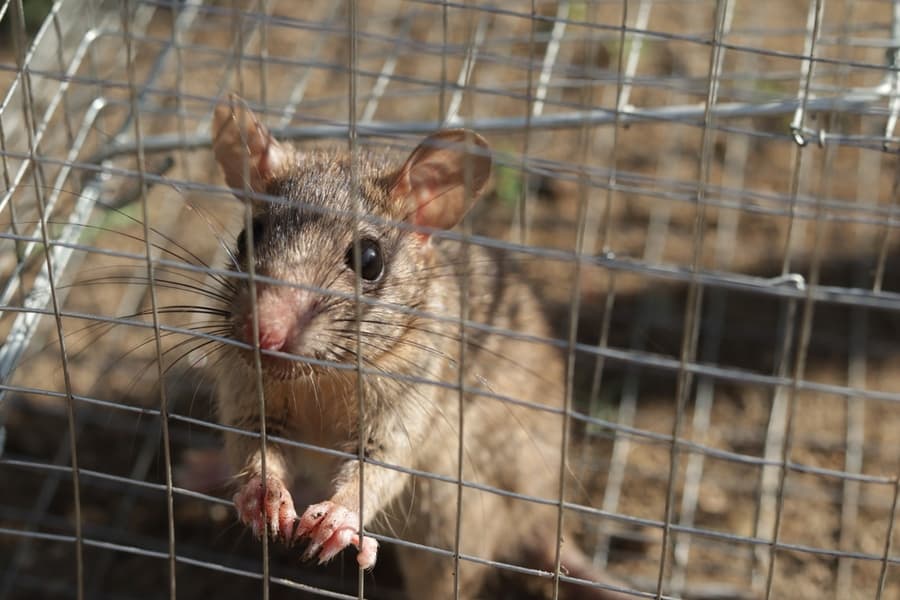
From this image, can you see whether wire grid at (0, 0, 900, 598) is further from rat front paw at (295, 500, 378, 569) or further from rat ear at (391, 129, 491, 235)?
rat front paw at (295, 500, 378, 569)

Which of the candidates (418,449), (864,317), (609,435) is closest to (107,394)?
(418,449)

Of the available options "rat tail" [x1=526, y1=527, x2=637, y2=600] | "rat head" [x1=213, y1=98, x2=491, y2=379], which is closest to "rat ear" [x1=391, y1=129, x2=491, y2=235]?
"rat head" [x1=213, y1=98, x2=491, y2=379]

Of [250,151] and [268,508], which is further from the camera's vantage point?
[250,151]

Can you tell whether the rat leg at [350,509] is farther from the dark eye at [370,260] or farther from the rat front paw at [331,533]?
the dark eye at [370,260]

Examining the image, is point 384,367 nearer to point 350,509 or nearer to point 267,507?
point 350,509

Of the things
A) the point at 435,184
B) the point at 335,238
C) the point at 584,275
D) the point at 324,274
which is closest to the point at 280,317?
the point at 324,274

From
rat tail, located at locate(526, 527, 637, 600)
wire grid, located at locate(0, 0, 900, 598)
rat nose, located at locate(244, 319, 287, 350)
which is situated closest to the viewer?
rat nose, located at locate(244, 319, 287, 350)

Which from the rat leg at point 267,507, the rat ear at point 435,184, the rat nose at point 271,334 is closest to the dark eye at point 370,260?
the rat ear at point 435,184
